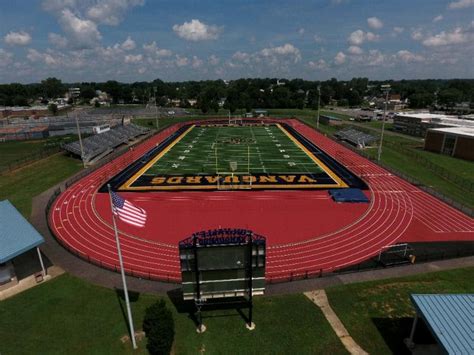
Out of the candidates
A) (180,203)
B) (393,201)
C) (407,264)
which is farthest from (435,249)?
(180,203)

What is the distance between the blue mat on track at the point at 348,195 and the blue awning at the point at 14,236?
31.8m

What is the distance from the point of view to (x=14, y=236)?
74.8 ft

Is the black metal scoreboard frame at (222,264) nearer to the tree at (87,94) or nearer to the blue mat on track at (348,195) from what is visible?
the blue mat on track at (348,195)

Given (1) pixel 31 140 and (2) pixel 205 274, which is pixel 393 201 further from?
(1) pixel 31 140

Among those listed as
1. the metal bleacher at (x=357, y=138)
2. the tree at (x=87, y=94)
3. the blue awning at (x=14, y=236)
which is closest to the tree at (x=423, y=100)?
the metal bleacher at (x=357, y=138)

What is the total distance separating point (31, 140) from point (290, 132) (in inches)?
2770

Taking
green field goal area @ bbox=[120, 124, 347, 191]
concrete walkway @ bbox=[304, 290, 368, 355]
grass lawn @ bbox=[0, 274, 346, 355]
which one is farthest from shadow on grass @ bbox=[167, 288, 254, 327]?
green field goal area @ bbox=[120, 124, 347, 191]

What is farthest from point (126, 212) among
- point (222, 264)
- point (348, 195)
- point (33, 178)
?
point (33, 178)

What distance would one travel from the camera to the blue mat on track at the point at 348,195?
124ft

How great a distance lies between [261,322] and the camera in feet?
62.0

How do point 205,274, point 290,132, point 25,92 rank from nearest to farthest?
1. point 205,274
2. point 290,132
3. point 25,92

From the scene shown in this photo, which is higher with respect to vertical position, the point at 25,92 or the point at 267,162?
the point at 25,92

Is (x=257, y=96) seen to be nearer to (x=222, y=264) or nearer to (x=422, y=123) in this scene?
(x=422, y=123)

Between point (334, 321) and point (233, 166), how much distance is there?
84.8 feet
